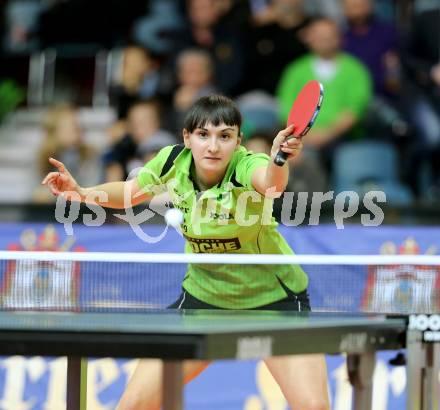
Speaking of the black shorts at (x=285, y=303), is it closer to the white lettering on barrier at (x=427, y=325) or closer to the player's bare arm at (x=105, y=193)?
the player's bare arm at (x=105, y=193)

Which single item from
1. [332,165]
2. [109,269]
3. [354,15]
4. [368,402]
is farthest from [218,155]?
[354,15]

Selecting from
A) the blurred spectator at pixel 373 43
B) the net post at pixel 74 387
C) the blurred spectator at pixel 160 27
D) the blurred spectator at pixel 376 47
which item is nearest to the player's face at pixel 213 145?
the net post at pixel 74 387

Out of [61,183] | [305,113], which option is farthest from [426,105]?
[305,113]

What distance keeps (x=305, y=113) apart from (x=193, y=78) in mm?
5549

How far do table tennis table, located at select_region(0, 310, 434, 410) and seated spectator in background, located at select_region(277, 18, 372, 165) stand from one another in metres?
5.18

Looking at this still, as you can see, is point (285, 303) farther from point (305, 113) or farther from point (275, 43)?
point (275, 43)

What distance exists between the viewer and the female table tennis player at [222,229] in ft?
16.5

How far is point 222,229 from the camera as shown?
524 cm

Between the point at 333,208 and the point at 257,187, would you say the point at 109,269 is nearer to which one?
the point at 333,208

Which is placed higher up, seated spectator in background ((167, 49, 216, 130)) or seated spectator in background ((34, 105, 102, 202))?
seated spectator in background ((167, 49, 216, 130))

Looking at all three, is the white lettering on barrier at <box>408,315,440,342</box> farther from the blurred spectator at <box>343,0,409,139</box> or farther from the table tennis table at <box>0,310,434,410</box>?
the blurred spectator at <box>343,0,409,139</box>

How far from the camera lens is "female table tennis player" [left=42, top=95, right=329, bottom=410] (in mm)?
5043

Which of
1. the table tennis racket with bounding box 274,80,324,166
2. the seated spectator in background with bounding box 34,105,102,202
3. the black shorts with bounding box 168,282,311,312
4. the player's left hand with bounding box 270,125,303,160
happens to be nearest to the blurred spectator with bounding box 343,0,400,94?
the seated spectator in background with bounding box 34,105,102,202

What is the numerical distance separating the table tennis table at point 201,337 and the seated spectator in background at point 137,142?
4984 mm
